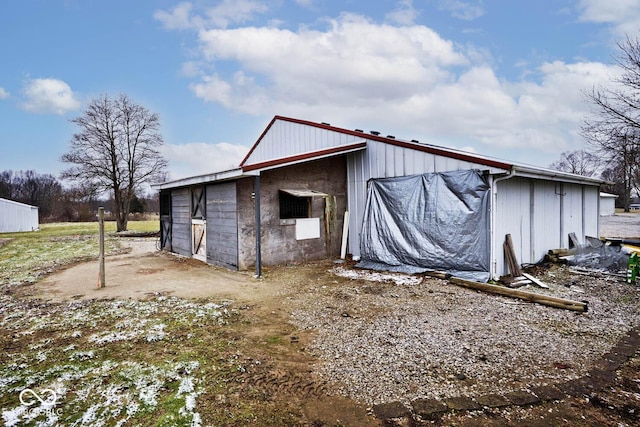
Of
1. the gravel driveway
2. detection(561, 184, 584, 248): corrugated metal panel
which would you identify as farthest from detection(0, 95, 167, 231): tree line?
detection(561, 184, 584, 248): corrugated metal panel

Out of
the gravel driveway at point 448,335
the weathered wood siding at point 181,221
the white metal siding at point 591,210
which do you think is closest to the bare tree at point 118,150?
the weathered wood siding at point 181,221

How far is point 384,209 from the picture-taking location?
8.98 meters

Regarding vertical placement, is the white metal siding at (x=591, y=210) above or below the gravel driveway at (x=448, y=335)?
above

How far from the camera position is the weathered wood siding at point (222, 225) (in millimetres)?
8602

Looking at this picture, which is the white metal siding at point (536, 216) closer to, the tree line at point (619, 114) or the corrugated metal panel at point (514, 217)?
the corrugated metal panel at point (514, 217)

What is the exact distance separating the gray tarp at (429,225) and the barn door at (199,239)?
501 centimetres

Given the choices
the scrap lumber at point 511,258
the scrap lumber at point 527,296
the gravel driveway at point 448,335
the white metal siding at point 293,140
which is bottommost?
the gravel driveway at point 448,335

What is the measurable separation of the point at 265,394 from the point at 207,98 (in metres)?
15.6

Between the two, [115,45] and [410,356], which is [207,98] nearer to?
[115,45]

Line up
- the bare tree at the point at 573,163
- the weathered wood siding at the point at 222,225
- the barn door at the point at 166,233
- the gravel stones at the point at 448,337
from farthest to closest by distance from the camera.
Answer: the bare tree at the point at 573,163, the barn door at the point at 166,233, the weathered wood siding at the point at 222,225, the gravel stones at the point at 448,337

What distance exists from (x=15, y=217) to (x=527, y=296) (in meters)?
36.5

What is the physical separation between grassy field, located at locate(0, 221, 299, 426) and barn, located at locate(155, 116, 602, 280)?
3.33m

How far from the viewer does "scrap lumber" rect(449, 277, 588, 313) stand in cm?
513

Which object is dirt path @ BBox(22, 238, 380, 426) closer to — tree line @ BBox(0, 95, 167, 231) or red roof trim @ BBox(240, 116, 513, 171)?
red roof trim @ BBox(240, 116, 513, 171)
